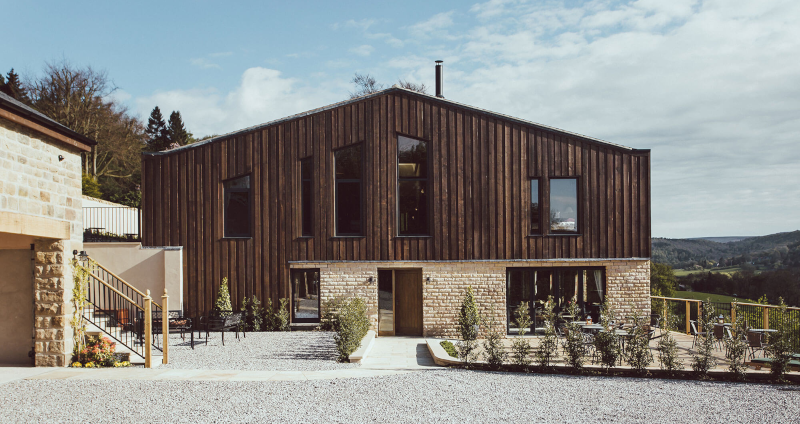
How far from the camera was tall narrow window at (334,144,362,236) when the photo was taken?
15602 mm

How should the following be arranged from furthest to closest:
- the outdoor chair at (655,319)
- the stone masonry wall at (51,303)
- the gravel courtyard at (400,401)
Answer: the outdoor chair at (655,319), the stone masonry wall at (51,303), the gravel courtyard at (400,401)

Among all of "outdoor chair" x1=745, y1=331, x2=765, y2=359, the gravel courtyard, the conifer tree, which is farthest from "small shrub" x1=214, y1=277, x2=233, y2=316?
the conifer tree

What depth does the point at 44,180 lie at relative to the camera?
28.7 ft

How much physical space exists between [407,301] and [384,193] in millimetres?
3166

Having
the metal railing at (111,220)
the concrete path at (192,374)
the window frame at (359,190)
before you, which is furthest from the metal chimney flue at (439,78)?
the metal railing at (111,220)

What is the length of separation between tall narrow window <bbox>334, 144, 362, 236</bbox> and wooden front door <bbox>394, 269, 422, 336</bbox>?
1.84m

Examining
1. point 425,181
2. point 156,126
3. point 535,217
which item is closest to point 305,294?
point 425,181

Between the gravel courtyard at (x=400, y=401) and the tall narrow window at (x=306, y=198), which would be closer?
the gravel courtyard at (x=400, y=401)

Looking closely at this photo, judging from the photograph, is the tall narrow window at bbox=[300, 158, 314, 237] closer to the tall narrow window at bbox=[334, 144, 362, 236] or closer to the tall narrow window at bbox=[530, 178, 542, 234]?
the tall narrow window at bbox=[334, 144, 362, 236]

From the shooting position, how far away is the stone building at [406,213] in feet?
50.5

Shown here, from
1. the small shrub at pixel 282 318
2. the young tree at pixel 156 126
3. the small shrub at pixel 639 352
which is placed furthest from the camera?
the young tree at pixel 156 126

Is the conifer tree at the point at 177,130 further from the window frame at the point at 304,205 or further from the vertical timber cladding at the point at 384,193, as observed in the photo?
the window frame at the point at 304,205

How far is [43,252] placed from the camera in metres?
9.12

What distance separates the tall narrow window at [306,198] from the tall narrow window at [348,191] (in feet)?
2.50
